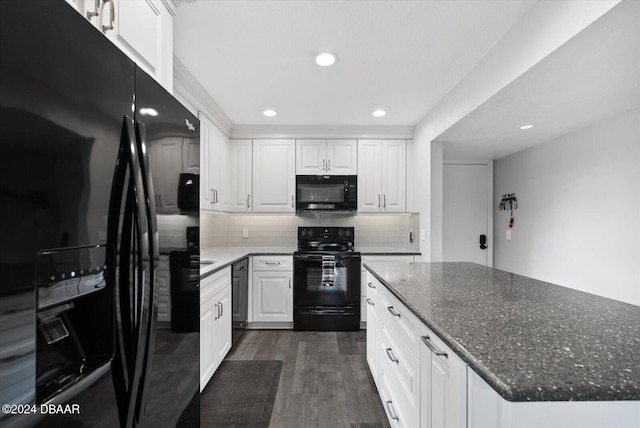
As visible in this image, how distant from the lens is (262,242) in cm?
381

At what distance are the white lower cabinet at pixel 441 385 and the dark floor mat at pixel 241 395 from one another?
117 centimetres

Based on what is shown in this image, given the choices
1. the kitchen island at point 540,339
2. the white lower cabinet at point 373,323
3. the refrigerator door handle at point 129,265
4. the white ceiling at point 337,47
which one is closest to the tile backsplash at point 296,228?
the white ceiling at point 337,47

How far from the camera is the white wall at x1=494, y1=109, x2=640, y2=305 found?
222 centimetres

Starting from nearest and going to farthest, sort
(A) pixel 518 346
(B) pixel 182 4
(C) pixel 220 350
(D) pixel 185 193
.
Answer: (A) pixel 518 346
(D) pixel 185 193
(B) pixel 182 4
(C) pixel 220 350

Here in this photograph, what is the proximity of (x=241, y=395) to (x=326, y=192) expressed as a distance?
216 cm

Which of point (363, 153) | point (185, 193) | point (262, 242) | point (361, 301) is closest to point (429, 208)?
point (363, 153)

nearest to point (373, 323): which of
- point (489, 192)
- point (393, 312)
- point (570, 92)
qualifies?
point (393, 312)

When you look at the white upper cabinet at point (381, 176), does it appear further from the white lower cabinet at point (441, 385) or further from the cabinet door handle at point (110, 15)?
Result: the cabinet door handle at point (110, 15)

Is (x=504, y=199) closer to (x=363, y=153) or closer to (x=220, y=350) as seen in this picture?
(x=363, y=153)

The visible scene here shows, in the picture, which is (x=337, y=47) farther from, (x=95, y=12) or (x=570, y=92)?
(x=570, y=92)

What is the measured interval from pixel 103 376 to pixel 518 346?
3.41 feet

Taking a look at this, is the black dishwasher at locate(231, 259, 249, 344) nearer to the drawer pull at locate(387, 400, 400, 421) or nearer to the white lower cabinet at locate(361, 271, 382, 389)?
the white lower cabinet at locate(361, 271, 382, 389)

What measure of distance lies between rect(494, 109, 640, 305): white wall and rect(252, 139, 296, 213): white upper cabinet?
2.79 metres

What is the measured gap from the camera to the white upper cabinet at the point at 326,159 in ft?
11.5
